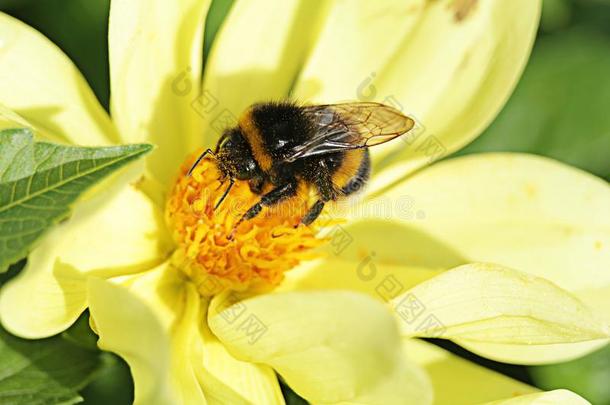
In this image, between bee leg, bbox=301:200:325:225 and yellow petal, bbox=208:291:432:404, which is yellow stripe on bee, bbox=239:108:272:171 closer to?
bee leg, bbox=301:200:325:225

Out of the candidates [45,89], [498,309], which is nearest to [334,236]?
[498,309]

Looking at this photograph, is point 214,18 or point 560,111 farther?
point 560,111

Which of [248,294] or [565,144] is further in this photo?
[565,144]

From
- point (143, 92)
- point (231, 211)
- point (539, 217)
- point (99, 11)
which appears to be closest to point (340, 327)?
point (231, 211)

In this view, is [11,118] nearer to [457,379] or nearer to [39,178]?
[39,178]

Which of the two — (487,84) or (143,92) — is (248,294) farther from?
(487,84)
